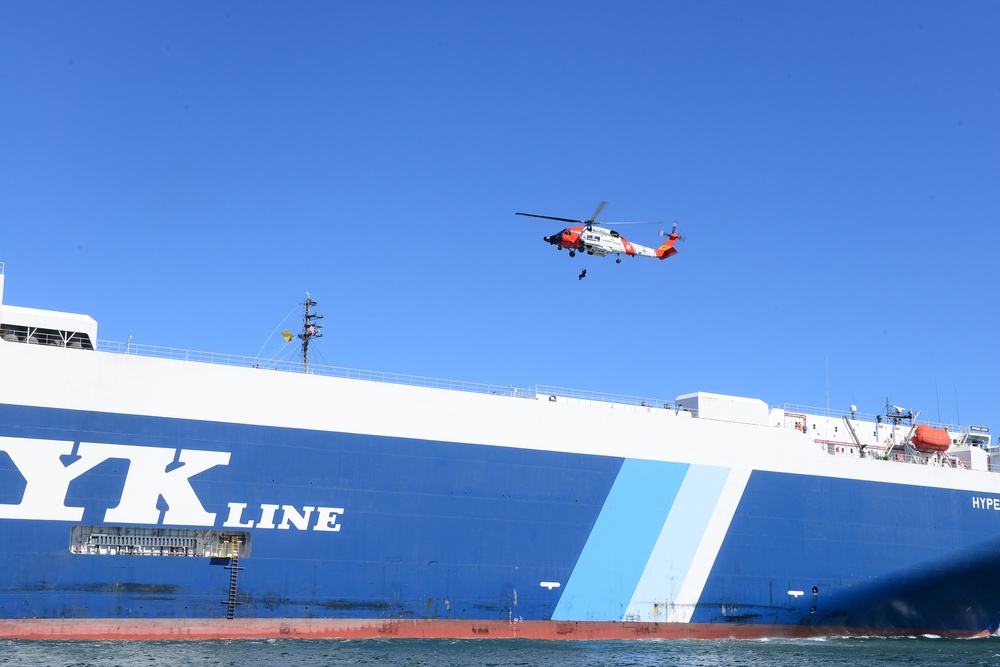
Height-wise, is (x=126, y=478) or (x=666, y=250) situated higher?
(x=666, y=250)

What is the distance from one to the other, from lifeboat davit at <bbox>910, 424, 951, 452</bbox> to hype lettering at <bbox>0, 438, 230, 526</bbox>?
22.7m

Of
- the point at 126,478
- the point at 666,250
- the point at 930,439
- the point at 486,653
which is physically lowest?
the point at 486,653

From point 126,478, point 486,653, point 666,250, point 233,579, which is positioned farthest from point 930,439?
point 126,478

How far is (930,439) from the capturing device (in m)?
32.6

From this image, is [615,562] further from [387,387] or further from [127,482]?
[127,482]

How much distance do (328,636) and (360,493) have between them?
3.40m

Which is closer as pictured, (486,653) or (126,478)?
(126,478)

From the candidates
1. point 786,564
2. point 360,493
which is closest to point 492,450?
point 360,493

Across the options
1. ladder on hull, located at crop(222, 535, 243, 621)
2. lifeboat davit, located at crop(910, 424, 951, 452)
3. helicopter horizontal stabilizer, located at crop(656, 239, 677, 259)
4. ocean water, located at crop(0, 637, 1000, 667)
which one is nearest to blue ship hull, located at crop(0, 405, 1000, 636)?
ladder on hull, located at crop(222, 535, 243, 621)

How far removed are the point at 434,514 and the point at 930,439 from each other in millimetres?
17868

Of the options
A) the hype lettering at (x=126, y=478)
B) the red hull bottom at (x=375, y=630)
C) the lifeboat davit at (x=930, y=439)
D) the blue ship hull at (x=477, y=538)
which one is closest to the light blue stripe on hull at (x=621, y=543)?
the blue ship hull at (x=477, y=538)

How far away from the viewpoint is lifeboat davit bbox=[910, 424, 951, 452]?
32.7 m

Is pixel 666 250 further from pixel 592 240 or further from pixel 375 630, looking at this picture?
pixel 375 630

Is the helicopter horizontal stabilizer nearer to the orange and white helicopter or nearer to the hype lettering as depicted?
the orange and white helicopter
